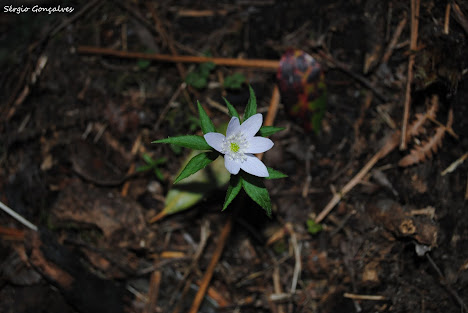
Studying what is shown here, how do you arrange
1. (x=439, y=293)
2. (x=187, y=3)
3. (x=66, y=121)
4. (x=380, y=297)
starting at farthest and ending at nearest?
(x=187, y=3), (x=66, y=121), (x=380, y=297), (x=439, y=293)

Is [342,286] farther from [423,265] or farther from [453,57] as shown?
[453,57]

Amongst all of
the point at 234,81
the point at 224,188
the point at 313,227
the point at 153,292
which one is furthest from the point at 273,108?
the point at 153,292

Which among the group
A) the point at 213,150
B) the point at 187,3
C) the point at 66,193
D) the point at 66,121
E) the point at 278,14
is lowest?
the point at 66,193

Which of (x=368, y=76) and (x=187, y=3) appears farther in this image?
(x=187, y=3)

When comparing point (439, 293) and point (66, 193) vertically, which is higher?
point (66, 193)

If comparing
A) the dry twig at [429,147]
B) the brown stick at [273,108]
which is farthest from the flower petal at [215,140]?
the dry twig at [429,147]

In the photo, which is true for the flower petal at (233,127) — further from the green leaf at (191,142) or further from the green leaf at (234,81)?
the green leaf at (234,81)

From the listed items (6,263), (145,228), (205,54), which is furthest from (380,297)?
(6,263)
